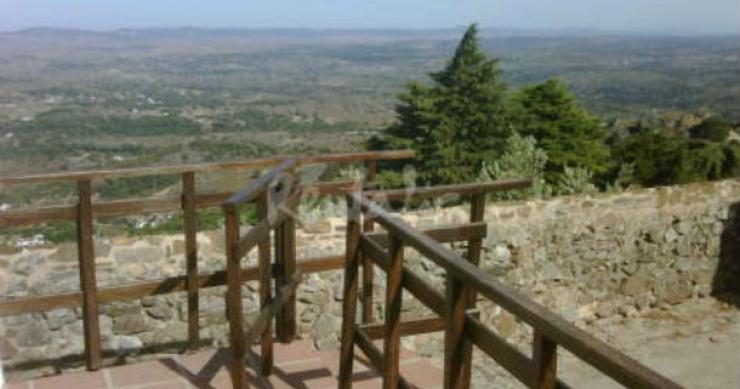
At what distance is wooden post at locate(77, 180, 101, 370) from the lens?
11.8 ft

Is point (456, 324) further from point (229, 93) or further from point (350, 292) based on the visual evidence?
point (229, 93)

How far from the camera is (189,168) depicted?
3795 millimetres

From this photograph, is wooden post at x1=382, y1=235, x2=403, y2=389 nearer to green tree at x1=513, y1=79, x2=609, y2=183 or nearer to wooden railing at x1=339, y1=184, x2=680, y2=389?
wooden railing at x1=339, y1=184, x2=680, y2=389

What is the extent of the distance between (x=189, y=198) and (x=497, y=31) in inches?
5417

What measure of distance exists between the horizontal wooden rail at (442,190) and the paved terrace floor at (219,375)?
0.86 meters

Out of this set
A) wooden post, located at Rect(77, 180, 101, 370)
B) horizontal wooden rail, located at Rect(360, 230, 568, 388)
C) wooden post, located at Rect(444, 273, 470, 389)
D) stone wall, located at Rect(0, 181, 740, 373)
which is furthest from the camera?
stone wall, located at Rect(0, 181, 740, 373)

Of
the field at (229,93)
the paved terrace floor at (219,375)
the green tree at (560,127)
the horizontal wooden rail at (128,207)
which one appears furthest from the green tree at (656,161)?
the paved terrace floor at (219,375)

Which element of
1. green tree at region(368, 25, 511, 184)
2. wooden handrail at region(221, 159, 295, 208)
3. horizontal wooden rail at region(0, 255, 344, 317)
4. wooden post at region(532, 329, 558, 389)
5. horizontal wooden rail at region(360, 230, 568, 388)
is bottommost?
green tree at region(368, 25, 511, 184)

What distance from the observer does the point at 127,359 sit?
4.64m

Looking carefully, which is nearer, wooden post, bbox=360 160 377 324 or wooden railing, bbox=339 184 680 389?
wooden railing, bbox=339 184 680 389

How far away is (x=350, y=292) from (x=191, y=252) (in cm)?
106

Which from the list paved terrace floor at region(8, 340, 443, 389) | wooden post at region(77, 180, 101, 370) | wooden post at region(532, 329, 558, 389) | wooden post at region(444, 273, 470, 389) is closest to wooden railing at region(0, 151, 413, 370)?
wooden post at region(77, 180, 101, 370)

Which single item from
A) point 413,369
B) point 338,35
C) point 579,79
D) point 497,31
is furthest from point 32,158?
point 338,35

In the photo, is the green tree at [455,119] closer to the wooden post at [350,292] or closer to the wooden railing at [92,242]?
the wooden railing at [92,242]
